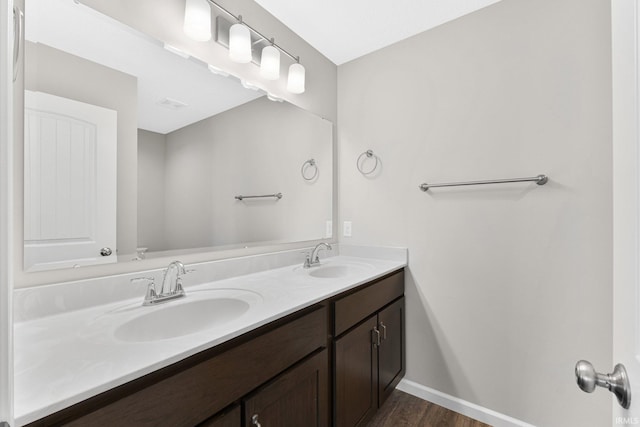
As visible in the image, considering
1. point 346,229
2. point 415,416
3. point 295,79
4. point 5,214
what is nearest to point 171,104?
point 295,79

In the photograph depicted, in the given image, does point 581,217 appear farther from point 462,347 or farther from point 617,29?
point 617,29

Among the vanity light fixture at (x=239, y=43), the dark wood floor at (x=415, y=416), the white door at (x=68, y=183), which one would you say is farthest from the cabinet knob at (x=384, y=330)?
the vanity light fixture at (x=239, y=43)

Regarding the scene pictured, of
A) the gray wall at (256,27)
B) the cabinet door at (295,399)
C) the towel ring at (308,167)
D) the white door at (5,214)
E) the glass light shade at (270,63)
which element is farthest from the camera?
the towel ring at (308,167)

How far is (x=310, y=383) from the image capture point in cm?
109

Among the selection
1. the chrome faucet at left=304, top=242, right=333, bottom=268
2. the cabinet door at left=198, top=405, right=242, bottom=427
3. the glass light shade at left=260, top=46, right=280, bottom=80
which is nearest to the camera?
the cabinet door at left=198, top=405, right=242, bottom=427

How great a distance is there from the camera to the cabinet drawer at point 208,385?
0.61m

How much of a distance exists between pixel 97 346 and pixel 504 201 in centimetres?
179

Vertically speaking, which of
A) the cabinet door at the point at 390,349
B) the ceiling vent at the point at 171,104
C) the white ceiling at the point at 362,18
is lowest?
the cabinet door at the point at 390,349

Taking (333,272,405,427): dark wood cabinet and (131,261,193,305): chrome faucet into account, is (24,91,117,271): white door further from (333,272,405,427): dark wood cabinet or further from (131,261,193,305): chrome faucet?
(333,272,405,427): dark wood cabinet

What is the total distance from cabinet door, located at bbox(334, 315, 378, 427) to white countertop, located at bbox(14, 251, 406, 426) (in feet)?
0.98

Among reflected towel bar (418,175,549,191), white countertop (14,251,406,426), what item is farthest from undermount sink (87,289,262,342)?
reflected towel bar (418,175,549,191)

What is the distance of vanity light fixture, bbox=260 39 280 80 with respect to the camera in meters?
1.62

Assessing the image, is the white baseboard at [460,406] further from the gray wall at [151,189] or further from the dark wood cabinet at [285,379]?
the gray wall at [151,189]

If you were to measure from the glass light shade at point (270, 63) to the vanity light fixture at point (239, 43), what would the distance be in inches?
5.8
